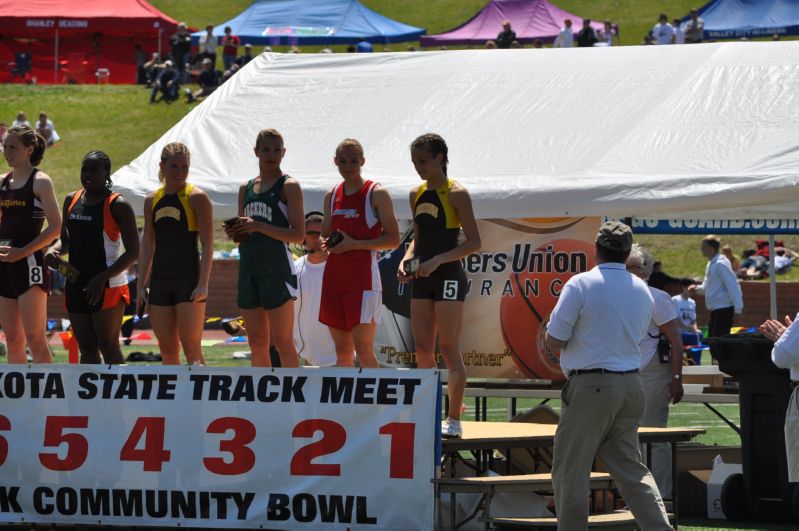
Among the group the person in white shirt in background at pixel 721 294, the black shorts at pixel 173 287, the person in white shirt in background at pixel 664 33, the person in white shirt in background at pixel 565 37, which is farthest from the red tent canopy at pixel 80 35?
the black shorts at pixel 173 287

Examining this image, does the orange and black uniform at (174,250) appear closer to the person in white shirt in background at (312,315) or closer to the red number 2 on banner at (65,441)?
the red number 2 on banner at (65,441)

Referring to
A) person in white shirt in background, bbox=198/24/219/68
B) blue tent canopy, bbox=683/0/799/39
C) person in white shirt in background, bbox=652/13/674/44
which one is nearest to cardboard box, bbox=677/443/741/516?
blue tent canopy, bbox=683/0/799/39

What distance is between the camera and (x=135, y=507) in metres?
7.41

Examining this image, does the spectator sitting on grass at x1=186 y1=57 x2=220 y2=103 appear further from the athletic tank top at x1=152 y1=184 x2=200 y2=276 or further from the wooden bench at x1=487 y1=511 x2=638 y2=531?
the wooden bench at x1=487 y1=511 x2=638 y2=531

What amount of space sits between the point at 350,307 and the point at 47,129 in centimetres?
2784

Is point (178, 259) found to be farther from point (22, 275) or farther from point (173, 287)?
point (22, 275)

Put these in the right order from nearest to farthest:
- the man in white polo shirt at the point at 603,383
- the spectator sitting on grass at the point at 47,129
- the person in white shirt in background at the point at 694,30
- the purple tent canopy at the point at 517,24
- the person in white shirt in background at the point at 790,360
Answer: the man in white polo shirt at the point at 603,383 → the person in white shirt in background at the point at 790,360 → the person in white shirt in background at the point at 694,30 → the spectator sitting on grass at the point at 47,129 → the purple tent canopy at the point at 517,24

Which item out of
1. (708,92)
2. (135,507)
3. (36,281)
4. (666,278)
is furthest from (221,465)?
(708,92)

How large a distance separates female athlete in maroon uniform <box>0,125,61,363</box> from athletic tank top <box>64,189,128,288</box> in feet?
1.12

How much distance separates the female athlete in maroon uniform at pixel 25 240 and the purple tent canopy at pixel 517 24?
26.4 m

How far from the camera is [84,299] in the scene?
8.16m

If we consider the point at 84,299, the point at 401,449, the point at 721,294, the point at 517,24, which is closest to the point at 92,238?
the point at 84,299

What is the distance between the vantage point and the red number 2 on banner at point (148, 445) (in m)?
7.43

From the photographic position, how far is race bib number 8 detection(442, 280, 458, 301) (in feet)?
24.7
